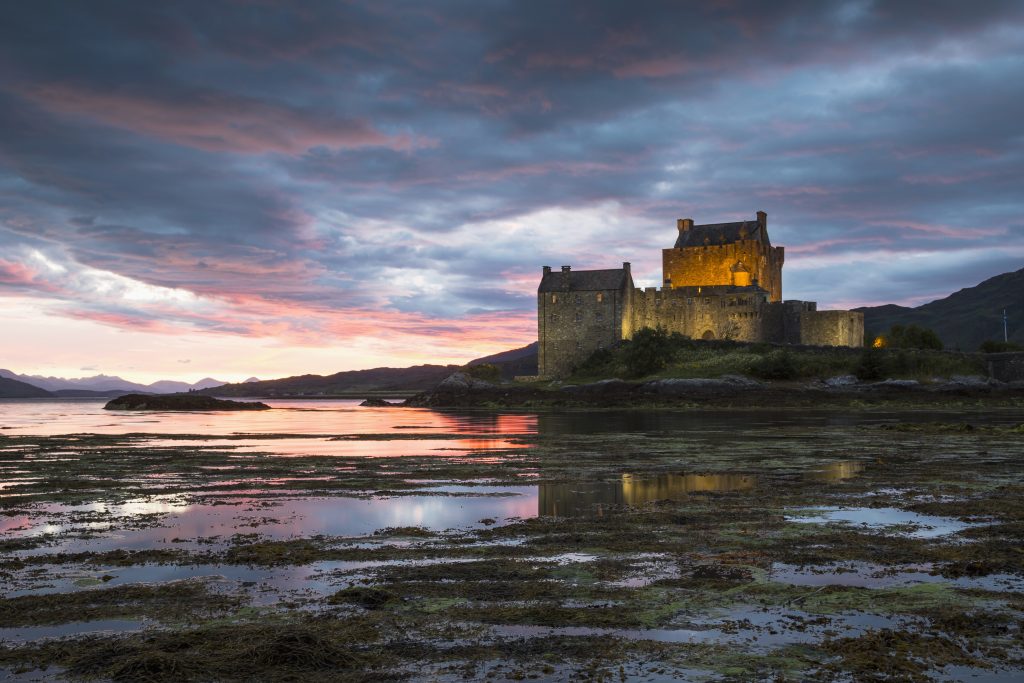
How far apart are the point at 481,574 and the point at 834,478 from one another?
36.8 feet

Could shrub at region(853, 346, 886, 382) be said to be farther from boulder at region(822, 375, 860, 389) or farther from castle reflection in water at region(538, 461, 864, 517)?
castle reflection in water at region(538, 461, 864, 517)

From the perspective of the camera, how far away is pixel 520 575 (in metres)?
8.81

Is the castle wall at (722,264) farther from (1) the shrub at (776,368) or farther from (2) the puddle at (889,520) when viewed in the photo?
(2) the puddle at (889,520)

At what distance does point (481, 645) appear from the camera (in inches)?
255

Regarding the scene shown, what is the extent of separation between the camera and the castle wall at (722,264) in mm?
103250

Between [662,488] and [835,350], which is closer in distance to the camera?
[662,488]

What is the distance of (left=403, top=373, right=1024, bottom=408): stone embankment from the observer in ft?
215

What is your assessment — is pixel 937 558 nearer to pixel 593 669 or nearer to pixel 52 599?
pixel 593 669

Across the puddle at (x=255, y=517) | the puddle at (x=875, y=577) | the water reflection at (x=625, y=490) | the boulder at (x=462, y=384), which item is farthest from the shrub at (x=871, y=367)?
the puddle at (x=875, y=577)

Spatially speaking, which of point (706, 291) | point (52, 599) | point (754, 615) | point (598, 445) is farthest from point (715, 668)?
point (706, 291)

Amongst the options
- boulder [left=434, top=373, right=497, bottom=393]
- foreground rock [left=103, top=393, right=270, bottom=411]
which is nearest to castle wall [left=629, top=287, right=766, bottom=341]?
boulder [left=434, top=373, right=497, bottom=393]

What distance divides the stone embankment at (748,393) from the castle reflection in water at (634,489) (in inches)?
1921

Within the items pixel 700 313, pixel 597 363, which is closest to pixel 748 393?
pixel 597 363

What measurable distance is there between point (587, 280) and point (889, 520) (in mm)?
83744
